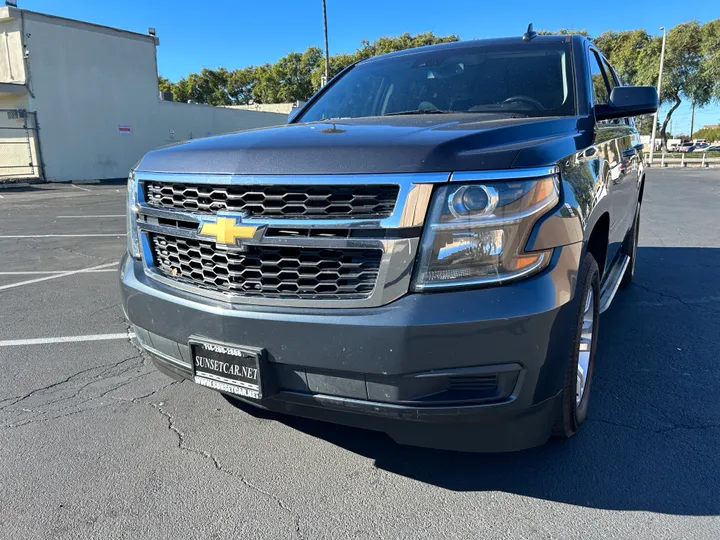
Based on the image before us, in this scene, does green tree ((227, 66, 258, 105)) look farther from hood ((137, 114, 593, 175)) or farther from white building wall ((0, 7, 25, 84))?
hood ((137, 114, 593, 175))

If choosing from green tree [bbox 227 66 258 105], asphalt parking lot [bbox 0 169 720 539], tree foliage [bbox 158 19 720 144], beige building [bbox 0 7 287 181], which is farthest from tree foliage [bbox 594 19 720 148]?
green tree [bbox 227 66 258 105]

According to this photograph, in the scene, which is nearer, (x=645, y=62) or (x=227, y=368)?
(x=227, y=368)

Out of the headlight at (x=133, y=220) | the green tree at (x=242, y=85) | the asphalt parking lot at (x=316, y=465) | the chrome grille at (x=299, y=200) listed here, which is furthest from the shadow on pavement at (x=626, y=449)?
the green tree at (x=242, y=85)

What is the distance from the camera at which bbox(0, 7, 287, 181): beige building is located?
74.6ft

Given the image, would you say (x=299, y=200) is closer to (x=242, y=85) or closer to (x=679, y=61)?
(x=679, y=61)

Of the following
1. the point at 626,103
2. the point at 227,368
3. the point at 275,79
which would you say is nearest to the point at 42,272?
the point at 227,368

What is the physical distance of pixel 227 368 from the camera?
7.14ft

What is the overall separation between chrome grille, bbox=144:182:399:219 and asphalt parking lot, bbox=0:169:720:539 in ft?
3.86

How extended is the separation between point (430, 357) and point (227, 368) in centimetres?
83

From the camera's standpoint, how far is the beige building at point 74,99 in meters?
22.8

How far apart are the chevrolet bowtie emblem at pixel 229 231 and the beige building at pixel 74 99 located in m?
24.3

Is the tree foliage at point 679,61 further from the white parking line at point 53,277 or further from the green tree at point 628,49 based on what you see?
the white parking line at point 53,277

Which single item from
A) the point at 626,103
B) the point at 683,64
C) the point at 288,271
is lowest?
Result: the point at 288,271

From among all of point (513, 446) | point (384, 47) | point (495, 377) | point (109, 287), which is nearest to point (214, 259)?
point (495, 377)
